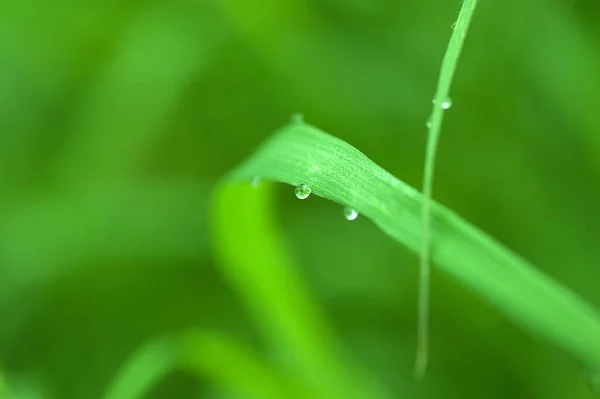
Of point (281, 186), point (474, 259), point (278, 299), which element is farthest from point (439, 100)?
point (281, 186)

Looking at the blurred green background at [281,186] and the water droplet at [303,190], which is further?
the blurred green background at [281,186]

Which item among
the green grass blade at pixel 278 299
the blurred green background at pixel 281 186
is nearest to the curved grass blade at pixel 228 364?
the green grass blade at pixel 278 299

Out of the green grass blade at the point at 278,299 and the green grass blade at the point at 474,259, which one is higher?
the green grass blade at the point at 278,299

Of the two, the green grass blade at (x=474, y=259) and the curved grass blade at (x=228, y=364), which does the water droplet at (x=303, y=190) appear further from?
the curved grass blade at (x=228, y=364)

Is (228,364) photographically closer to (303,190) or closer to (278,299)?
(278,299)

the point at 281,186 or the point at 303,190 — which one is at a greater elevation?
the point at 281,186

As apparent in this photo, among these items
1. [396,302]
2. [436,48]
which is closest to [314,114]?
[436,48]

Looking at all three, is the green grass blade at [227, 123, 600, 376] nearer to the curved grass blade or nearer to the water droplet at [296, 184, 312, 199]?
the water droplet at [296, 184, 312, 199]

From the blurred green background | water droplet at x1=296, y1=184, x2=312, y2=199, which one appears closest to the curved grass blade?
the blurred green background
